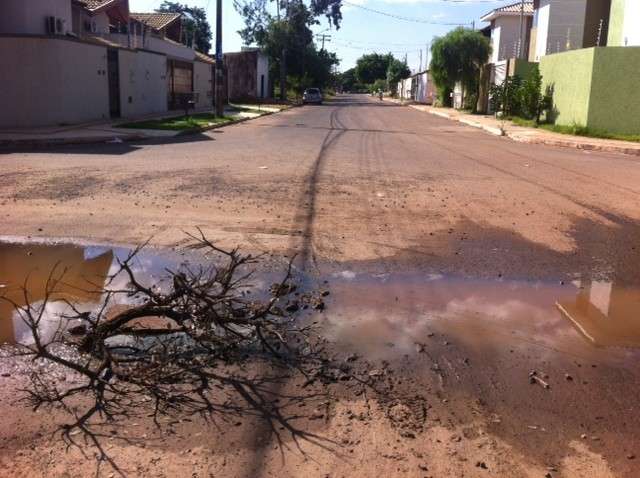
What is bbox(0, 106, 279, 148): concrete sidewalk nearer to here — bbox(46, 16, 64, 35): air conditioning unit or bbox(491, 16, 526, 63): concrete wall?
bbox(46, 16, 64, 35): air conditioning unit

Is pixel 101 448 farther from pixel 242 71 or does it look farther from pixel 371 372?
pixel 242 71

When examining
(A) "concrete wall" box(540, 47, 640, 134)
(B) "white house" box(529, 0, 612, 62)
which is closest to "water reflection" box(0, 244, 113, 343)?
(A) "concrete wall" box(540, 47, 640, 134)

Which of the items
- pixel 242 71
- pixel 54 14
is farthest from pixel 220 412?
pixel 242 71

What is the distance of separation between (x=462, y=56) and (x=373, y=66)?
10304 cm

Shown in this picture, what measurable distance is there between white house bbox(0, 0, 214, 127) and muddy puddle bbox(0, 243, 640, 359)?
641 inches

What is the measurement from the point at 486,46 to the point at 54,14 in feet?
104

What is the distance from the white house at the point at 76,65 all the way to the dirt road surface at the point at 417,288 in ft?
22.4

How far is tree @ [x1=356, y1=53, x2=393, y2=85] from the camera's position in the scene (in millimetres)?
145625

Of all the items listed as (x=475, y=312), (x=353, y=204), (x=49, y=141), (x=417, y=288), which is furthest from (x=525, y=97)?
(x=475, y=312)

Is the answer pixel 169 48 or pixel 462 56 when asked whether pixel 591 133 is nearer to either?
pixel 169 48

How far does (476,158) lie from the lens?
667 inches

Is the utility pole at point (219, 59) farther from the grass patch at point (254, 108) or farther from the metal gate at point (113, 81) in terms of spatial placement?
the grass patch at point (254, 108)

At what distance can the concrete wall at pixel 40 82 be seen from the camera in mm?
21625

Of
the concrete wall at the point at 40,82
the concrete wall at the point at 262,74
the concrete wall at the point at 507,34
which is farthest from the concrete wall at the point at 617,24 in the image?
the concrete wall at the point at 262,74
